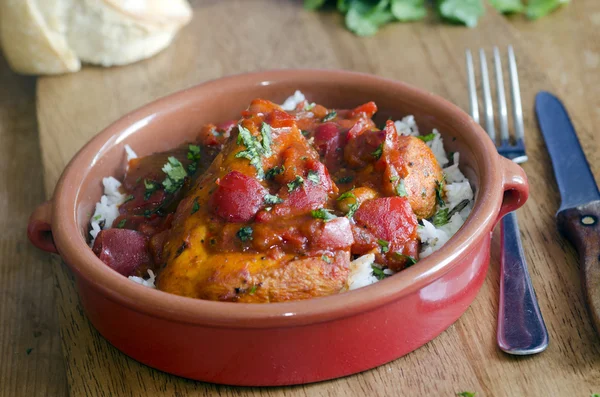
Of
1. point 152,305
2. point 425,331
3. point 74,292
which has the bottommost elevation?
point 74,292

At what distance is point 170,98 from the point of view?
4.37 meters

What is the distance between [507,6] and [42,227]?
4.46m

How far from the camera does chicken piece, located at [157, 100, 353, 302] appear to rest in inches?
121

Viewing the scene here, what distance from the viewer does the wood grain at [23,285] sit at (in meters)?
3.72

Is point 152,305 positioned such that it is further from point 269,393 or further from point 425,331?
point 425,331

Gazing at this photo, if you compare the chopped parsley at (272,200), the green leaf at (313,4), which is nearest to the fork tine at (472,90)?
the green leaf at (313,4)

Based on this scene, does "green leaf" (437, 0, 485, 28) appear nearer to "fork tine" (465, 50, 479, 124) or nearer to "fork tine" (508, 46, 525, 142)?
"fork tine" (465, 50, 479, 124)

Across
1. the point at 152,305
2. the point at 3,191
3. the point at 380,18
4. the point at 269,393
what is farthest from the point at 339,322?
the point at 380,18

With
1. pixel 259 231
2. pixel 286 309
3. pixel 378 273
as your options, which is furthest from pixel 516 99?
pixel 286 309

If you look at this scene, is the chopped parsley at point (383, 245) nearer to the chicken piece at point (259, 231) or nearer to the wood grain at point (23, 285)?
the chicken piece at point (259, 231)

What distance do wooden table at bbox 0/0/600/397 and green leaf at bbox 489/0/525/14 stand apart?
12 centimetres

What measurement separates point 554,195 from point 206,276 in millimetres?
2347

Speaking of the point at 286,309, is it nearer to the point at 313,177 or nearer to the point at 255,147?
the point at 313,177

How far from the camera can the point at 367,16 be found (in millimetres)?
6129
